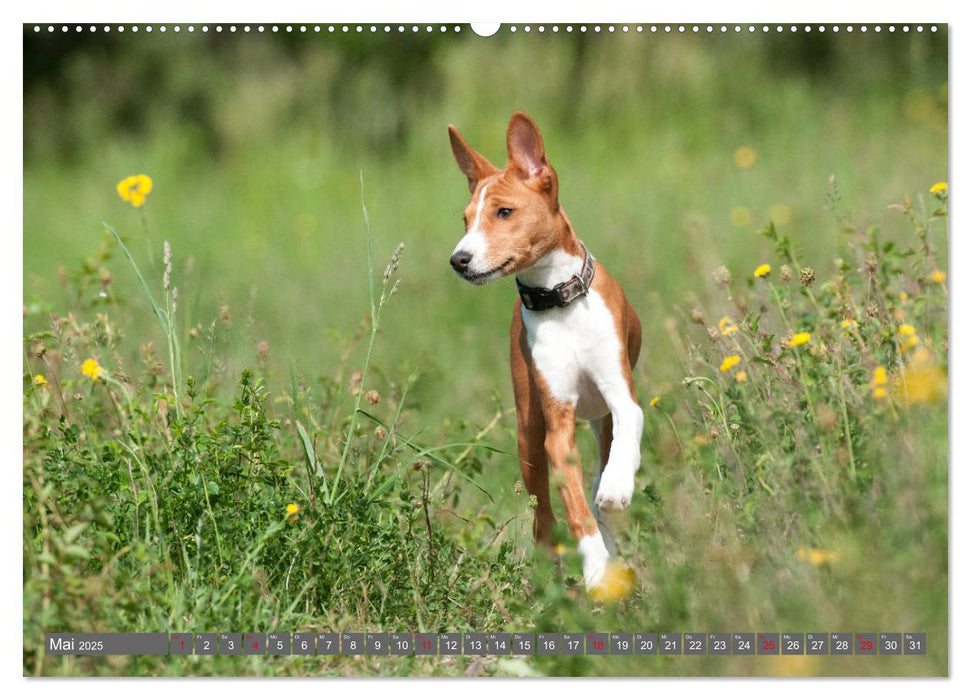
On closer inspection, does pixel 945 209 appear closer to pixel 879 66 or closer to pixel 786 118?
pixel 879 66

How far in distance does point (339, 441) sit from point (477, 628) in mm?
1188

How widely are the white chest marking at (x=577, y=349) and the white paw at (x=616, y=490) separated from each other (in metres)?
0.34

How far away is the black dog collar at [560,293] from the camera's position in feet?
13.8

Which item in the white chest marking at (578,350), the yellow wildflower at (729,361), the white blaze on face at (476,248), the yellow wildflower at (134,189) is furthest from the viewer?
the yellow wildflower at (134,189)

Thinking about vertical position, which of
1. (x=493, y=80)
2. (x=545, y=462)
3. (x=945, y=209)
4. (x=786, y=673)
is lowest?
(x=786, y=673)

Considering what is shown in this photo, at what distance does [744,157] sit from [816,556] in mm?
3523

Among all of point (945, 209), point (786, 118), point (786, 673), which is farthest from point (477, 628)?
point (786, 118)

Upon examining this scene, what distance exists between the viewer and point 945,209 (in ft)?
14.9

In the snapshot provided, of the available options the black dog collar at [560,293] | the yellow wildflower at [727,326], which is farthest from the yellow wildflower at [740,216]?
the black dog collar at [560,293]

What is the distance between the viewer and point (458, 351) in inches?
289

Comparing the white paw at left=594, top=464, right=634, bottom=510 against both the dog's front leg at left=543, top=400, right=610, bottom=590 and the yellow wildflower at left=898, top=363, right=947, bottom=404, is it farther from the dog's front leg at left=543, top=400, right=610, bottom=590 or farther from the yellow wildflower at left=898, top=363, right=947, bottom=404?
the yellow wildflower at left=898, top=363, right=947, bottom=404

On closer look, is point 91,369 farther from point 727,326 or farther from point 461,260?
point 727,326

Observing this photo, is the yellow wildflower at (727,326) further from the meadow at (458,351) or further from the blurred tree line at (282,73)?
the blurred tree line at (282,73)

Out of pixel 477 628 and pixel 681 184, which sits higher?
pixel 681 184
